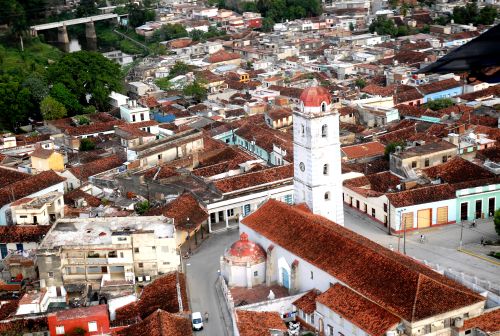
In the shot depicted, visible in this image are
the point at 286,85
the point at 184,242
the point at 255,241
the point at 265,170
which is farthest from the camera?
the point at 286,85

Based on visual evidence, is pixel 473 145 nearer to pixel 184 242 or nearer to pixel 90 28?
pixel 184 242

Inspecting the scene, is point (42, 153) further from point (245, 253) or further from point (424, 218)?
point (424, 218)

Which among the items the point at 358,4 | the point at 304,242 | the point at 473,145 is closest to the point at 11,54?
the point at 358,4

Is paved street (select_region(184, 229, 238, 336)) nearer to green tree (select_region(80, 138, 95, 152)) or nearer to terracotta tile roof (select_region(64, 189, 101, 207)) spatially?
terracotta tile roof (select_region(64, 189, 101, 207))

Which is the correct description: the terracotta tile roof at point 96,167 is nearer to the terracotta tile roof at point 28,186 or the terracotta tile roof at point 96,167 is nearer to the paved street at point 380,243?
the terracotta tile roof at point 28,186

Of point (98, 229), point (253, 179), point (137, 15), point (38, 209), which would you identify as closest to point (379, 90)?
point (253, 179)

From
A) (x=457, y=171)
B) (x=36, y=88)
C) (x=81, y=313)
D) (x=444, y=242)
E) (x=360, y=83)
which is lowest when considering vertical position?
(x=444, y=242)
